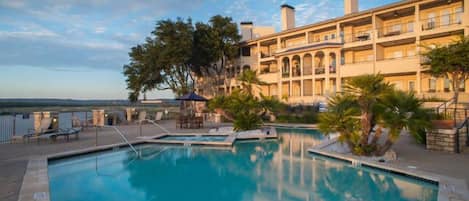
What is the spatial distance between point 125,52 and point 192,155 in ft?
77.4

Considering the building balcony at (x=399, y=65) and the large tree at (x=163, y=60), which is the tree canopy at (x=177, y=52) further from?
the building balcony at (x=399, y=65)

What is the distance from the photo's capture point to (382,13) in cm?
2275

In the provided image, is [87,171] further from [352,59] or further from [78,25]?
[352,59]

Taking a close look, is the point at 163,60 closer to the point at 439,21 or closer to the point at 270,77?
the point at 270,77

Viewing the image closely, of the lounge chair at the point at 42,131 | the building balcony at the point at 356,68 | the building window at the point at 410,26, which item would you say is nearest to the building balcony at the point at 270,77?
the building balcony at the point at 356,68

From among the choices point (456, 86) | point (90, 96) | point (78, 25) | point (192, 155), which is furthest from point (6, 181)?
point (90, 96)

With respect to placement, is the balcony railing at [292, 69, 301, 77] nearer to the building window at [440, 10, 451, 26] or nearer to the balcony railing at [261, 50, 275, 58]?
the balcony railing at [261, 50, 275, 58]

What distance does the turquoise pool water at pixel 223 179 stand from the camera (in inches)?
249

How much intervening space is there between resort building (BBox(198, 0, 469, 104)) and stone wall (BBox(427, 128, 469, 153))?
795 cm

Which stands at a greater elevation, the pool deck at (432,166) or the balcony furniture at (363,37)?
the balcony furniture at (363,37)

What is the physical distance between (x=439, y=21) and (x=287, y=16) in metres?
13.8

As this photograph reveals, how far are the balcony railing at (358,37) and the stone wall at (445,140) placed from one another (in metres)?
15.7

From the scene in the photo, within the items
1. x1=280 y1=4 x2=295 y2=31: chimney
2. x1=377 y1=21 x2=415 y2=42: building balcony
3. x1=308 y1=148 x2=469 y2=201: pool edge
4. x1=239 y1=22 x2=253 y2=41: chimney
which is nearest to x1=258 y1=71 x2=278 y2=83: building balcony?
x1=280 y1=4 x2=295 y2=31: chimney

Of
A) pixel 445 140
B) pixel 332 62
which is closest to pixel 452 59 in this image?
pixel 445 140
